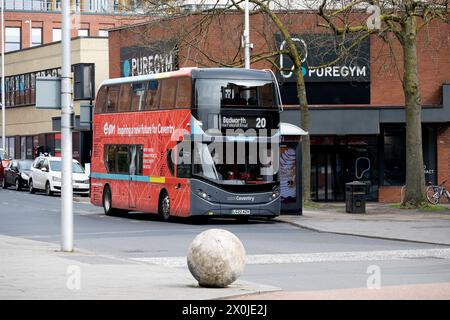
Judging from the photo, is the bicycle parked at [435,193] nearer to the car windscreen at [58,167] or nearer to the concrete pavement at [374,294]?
the car windscreen at [58,167]

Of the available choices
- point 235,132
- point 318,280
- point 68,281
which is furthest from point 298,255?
point 235,132

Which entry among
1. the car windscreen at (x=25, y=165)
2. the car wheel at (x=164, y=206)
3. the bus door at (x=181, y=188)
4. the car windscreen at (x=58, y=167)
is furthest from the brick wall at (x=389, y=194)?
the bus door at (x=181, y=188)

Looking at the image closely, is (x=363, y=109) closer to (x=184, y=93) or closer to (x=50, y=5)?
(x=184, y=93)

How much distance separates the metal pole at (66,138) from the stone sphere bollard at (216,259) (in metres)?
6.66

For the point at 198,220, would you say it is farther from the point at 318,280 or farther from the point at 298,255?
the point at 318,280

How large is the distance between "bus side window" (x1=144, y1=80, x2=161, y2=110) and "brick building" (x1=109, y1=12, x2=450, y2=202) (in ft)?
51.3

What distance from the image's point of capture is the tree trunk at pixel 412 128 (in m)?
38.5

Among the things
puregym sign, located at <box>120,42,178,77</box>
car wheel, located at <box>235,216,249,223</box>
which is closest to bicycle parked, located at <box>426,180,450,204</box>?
puregym sign, located at <box>120,42,178,77</box>

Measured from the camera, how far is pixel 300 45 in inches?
1937

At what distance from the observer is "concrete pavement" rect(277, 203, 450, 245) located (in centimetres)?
2744

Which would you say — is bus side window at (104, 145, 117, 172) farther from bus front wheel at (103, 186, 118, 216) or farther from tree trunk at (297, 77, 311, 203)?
tree trunk at (297, 77, 311, 203)

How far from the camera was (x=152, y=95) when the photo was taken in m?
33.5

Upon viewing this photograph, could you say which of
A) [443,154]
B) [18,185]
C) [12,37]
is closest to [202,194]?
[443,154]

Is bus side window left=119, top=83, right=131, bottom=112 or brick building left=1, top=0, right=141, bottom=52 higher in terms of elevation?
brick building left=1, top=0, right=141, bottom=52
